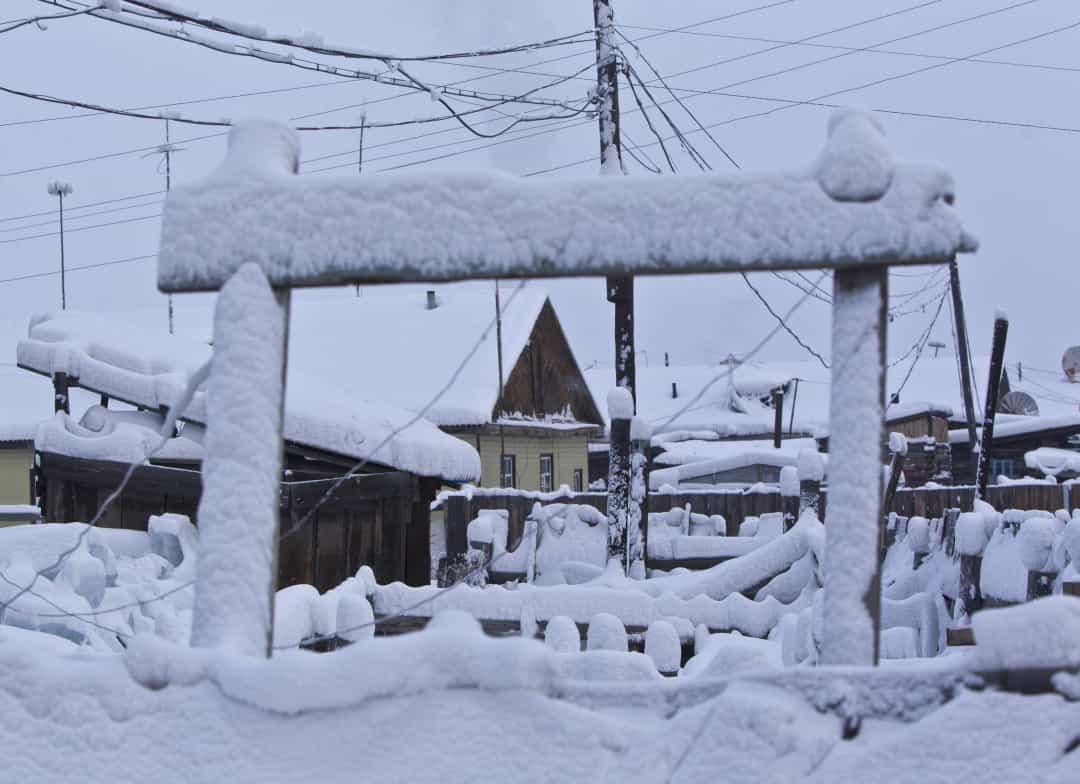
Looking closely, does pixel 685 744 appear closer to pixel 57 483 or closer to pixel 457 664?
pixel 457 664

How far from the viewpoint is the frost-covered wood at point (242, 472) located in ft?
7.72

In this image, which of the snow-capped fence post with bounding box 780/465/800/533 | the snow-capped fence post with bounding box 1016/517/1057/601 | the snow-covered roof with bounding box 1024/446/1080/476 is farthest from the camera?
the snow-covered roof with bounding box 1024/446/1080/476

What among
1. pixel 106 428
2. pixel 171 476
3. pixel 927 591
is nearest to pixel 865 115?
pixel 927 591

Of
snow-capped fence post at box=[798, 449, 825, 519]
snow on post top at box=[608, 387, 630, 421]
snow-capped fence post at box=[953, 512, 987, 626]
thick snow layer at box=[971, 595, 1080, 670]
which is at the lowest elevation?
snow-capped fence post at box=[953, 512, 987, 626]

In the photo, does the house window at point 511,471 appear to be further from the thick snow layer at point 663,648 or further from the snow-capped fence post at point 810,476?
the thick snow layer at point 663,648

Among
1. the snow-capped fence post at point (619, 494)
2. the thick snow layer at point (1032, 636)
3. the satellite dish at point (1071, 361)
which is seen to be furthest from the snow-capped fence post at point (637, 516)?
the satellite dish at point (1071, 361)

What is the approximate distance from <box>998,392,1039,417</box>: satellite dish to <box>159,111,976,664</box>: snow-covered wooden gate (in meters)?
41.1

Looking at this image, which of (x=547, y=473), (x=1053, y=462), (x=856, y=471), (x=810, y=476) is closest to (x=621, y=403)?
(x=810, y=476)

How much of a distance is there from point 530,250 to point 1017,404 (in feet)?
137

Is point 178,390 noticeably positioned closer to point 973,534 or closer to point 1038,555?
point 973,534

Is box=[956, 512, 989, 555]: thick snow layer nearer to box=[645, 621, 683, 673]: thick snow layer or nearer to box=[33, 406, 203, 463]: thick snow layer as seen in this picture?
box=[645, 621, 683, 673]: thick snow layer

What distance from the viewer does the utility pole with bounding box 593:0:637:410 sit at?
10312 millimetres

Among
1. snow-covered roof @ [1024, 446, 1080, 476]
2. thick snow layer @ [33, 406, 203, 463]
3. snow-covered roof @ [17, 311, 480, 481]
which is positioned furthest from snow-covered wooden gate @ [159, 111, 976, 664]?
snow-covered roof @ [1024, 446, 1080, 476]

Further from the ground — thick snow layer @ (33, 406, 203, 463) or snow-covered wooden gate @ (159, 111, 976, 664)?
snow-covered wooden gate @ (159, 111, 976, 664)
